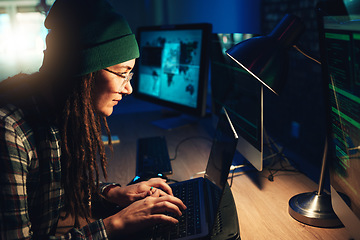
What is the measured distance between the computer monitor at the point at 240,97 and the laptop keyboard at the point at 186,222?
0.25 m

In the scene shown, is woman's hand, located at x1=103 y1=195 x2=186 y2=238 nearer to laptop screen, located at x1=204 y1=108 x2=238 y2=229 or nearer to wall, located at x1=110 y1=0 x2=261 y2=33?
laptop screen, located at x1=204 y1=108 x2=238 y2=229

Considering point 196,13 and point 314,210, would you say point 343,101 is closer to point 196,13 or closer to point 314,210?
point 314,210

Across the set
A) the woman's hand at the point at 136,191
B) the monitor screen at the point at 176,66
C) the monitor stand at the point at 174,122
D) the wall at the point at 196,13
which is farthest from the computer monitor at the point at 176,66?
the woman's hand at the point at 136,191

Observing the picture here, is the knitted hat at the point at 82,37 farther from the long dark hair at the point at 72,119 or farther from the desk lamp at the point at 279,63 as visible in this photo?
the desk lamp at the point at 279,63

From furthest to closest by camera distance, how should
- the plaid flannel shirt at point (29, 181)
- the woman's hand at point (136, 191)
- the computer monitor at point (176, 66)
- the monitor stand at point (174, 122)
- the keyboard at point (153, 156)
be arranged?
1. the monitor stand at point (174, 122)
2. the computer monitor at point (176, 66)
3. the keyboard at point (153, 156)
4. the woman's hand at point (136, 191)
5. the plaid flannel shirt at point (29, 181)

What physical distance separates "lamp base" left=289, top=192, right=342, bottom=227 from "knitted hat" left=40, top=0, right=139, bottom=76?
0.68 meters

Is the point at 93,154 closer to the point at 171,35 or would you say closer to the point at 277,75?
the point at 277,75

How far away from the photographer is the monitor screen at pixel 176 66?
Answer: 155cm

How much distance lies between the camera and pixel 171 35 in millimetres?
1690

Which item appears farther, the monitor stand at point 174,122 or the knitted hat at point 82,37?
the monitor stand at point 174,122

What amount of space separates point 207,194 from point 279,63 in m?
0.45

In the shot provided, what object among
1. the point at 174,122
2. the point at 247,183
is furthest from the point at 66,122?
the point at 174,122

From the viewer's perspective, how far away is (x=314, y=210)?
841 mm

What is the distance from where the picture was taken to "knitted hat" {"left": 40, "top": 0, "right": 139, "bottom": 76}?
2.56 ft
